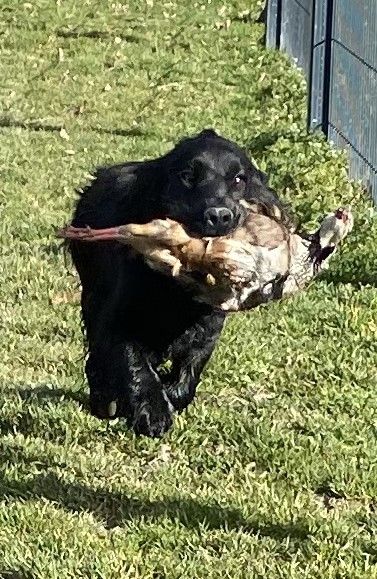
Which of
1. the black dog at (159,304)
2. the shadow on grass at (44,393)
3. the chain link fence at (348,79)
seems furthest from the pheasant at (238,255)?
the chain link fence at (348,79)

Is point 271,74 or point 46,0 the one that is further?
point 46,0

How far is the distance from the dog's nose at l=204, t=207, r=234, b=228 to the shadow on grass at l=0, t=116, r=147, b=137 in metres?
6.29

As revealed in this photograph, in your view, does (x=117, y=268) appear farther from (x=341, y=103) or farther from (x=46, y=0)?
(x=46, y=0)

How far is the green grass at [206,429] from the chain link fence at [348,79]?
0.19 metres

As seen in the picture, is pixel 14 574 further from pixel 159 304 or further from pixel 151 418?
pixel 159 304

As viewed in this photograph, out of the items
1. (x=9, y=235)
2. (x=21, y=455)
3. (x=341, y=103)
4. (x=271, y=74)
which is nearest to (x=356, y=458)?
(x=21, y=455)

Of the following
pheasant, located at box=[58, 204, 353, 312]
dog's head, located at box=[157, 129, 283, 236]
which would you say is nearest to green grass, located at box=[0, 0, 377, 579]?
pheasant, located at box=[58, 204, 353, 312]

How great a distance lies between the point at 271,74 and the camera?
491 inches

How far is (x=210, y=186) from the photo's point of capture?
4.38m

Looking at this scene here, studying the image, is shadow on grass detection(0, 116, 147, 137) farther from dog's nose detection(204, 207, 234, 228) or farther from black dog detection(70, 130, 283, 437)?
dog's nose detection(204, 207, 234, 228)

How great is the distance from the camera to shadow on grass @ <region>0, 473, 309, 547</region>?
422 cm

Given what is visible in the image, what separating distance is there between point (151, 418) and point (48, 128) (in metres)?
6.62

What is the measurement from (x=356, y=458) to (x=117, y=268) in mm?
1056

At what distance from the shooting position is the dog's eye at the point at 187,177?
4.41m
